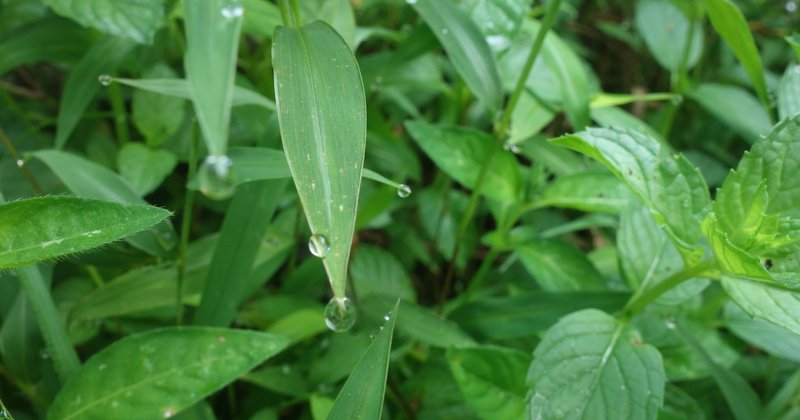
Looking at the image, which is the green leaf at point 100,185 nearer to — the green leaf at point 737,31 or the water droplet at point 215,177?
the water droplet at point 215,177

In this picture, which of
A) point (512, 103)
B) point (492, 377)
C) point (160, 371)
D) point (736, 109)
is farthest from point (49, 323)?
point (736, 109)

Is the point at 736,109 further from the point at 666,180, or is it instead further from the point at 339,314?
Answer: the point at 339,314

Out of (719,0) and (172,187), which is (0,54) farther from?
(719,0)

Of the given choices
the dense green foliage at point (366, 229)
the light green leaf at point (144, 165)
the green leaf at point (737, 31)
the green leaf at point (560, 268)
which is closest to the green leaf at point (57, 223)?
the dense green foliage at point (366, 229)

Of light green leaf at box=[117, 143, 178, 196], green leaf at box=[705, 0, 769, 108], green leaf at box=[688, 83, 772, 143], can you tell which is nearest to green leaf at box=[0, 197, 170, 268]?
light green leaf at box=[117, 143, 178, 196]

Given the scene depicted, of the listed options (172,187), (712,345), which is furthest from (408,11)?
(712,345)

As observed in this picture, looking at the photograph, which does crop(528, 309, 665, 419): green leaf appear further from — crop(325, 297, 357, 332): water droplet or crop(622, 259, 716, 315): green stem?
crop(325, 297, 357, 332): water droplet
